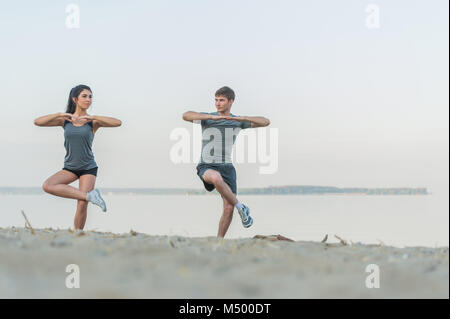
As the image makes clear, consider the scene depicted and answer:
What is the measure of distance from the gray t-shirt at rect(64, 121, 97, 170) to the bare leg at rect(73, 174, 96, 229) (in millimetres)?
130

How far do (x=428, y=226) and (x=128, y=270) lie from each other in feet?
38.9

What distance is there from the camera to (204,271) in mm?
3143

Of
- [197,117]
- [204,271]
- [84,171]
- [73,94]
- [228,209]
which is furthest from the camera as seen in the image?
[73,94]

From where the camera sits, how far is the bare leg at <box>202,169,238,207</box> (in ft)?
18.3

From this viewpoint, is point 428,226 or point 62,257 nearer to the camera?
point 62,257

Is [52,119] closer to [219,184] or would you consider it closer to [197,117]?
[197,117]

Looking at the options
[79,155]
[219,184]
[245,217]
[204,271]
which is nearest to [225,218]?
[245,217]

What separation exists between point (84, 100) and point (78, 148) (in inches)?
23.3

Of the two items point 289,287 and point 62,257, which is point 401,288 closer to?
point 289,287

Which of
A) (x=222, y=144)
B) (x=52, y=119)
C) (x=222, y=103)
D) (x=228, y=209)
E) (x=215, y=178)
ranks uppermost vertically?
(x=222, y=103)

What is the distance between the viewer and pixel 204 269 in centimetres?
319

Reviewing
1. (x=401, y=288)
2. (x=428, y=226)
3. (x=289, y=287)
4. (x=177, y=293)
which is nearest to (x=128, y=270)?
(x=177, y=293)

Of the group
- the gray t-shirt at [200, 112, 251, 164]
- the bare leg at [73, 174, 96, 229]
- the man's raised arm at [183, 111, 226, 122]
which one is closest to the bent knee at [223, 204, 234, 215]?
the gray t-shirt at [200, 112, 251, 164]

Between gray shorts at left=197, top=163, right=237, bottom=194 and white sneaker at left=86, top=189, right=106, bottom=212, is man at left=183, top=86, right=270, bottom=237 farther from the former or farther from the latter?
white sneaker at left=86, top=189, right=106, bottom=212
